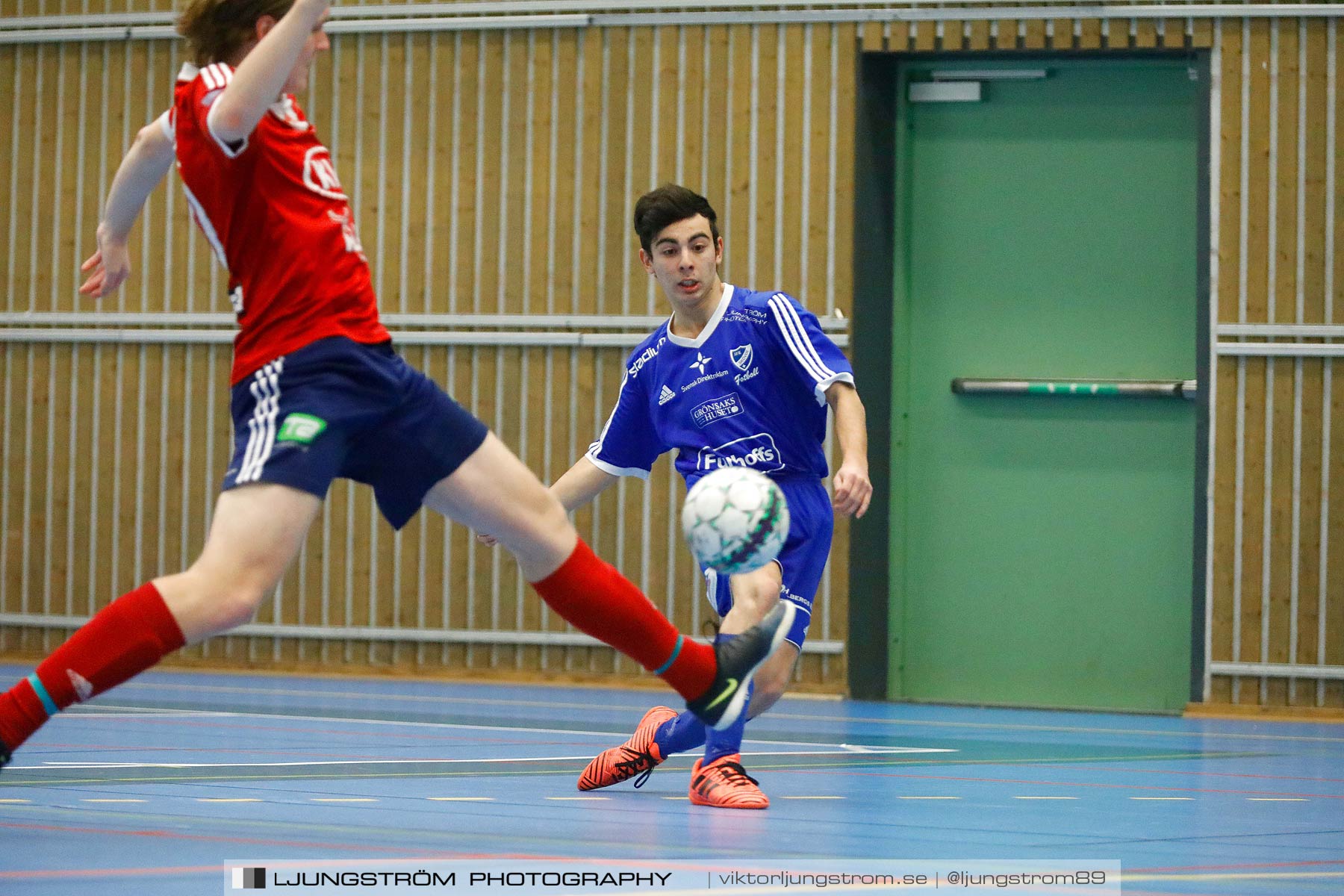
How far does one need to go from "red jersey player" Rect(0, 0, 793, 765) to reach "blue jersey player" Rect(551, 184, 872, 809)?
131 centimetres

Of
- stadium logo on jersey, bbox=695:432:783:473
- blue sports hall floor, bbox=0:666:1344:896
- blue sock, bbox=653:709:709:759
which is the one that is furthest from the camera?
stadium logo on jersey, bbox=695:432:783:473

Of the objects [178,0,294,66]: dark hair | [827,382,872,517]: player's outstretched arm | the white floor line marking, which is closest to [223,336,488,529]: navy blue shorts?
[178,0,294,66]: dark hair

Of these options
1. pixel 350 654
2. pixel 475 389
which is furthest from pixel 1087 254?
pixel 350 654

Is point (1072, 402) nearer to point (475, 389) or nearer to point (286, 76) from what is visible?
point (475, 389)

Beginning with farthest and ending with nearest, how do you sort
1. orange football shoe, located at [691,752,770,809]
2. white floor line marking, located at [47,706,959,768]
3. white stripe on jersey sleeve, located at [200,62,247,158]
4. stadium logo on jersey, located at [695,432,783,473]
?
white floor line marking, located at [47,706,959,768] < stadium logo on jersey, located at [695,432,783,473] < orange football shoe, located at [691,752,770,809] < white stripe on jersey sleeve, located at [200,62,247,158]

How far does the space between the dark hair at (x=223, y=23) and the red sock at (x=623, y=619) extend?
1.29 m

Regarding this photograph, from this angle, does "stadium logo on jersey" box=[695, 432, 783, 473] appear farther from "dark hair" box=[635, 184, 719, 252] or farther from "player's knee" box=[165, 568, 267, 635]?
"player's knee" box=[165, 568, 267, 635]

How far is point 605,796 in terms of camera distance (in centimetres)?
534

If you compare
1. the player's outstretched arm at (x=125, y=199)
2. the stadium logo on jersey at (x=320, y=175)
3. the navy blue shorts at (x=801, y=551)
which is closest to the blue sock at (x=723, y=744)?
the navy blue shorts at (x=801, y=551)

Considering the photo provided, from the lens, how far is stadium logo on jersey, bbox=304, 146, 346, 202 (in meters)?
3.85

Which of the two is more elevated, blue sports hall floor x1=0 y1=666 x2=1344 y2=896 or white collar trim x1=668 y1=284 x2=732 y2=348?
white collar trim x1=668 y1=284 x2=732 y2=348

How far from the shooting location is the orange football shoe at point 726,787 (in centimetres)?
493

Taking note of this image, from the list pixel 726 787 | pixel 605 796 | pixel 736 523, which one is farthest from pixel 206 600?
pixel 605 796

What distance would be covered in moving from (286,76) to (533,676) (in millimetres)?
8652
